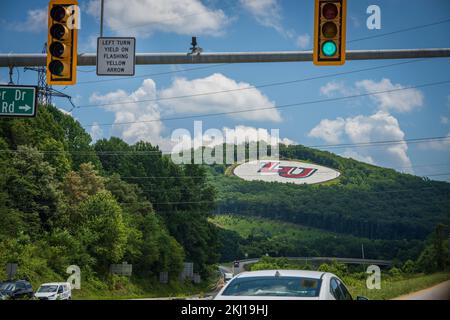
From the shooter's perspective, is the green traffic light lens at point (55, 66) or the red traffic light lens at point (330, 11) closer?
the red traffic light lens at point (330, 11)

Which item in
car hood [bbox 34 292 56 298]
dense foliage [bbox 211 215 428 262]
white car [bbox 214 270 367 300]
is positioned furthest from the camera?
dense foliage [bbox 211 215 428 262]

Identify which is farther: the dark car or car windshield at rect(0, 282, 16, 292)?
car windshield at rect(0, 282, 16, 292)

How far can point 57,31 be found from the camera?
14.3 meters

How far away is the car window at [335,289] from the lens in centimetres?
896

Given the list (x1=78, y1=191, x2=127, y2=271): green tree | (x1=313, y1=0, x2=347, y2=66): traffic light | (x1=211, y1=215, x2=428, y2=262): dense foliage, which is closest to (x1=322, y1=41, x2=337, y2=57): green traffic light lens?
(x1=313, y1=0, x2=347, y2=66): traffic light

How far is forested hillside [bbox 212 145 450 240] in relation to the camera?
129m

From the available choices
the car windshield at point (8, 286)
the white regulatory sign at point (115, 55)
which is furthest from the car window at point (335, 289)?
the car windshield at point (8, 286)

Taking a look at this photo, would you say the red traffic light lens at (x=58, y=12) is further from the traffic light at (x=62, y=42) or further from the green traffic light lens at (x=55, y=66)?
the green traffic light lens at (x=55, y=66)

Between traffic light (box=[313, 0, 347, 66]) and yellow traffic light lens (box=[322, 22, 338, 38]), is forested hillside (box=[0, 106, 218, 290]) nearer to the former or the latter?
traffic light (box=[313, 0, 347, 66])

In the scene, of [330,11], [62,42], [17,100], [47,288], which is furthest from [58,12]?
[47,288]

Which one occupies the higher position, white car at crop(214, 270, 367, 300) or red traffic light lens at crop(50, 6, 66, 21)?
red traffic light lens at crop(50, 6, 66, 21)

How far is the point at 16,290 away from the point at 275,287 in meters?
25.2

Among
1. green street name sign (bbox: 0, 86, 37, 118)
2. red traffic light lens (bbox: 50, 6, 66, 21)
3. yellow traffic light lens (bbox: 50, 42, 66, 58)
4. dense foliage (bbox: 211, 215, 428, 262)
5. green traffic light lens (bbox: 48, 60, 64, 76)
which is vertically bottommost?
dense foliage (bbox: 211, 215, 428, 262)

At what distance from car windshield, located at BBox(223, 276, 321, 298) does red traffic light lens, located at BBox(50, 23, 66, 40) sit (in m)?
7.66
